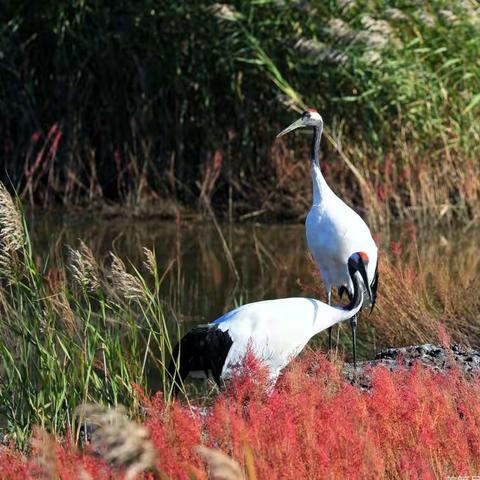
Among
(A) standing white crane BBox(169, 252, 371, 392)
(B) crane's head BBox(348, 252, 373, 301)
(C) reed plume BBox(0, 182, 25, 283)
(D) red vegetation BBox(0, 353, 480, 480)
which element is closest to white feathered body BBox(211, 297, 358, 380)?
A: (A) standing white crane BBox(169, 252, 371, 392)

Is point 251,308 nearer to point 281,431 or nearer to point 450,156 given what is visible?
point 281,431

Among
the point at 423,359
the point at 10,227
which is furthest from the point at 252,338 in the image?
the point at 10,227

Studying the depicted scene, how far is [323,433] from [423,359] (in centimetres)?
223

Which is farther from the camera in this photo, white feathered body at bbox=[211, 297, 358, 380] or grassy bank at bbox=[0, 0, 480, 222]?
grassy bank at bbox=[0, 0, 480, 222]

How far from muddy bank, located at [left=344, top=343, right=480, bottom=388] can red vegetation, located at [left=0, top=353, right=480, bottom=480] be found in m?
1.24

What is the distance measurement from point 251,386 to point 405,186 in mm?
7529

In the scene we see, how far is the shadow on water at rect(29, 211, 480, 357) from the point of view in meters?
8.49

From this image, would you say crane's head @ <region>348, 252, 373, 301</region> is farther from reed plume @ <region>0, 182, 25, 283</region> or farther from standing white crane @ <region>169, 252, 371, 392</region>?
reed plume @ <region>0, 182, 25, 283</region>

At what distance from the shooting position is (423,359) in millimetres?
5406

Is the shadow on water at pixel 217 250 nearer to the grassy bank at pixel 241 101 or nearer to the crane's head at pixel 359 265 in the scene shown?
the grassy bank at pixel 241 101

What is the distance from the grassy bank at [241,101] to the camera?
9883 millimetres

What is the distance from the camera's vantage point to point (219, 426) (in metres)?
3.24

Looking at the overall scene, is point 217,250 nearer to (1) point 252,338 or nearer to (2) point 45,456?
(1) point 252,338

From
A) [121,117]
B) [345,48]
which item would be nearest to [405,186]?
[345,48]
